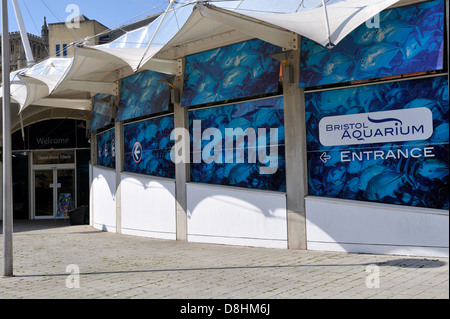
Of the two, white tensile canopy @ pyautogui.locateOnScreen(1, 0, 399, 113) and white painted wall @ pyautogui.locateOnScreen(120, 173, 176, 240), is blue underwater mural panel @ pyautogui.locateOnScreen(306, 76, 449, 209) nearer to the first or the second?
white tensile canopy @ pyautogui.locateOnScreen(1, 0, 399, 113)

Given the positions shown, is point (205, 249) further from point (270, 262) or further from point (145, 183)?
point (145, 183)

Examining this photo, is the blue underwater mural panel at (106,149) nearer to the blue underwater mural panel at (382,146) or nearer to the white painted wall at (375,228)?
the blue underwater mural panel at (382,146)

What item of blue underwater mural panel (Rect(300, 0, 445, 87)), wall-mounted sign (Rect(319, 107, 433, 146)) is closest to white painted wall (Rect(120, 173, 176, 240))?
wall-mounted sign (Rect(319, 107, 433, 146))

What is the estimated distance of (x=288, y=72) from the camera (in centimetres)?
1090

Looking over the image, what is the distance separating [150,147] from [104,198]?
378 cm

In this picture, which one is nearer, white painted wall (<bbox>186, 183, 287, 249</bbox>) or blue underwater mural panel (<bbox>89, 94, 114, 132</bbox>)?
white painted wall (<bbox>186, 183, 287, 249</bbox>)

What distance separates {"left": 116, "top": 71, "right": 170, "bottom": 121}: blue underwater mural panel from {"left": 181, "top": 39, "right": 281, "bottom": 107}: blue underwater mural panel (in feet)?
3.41

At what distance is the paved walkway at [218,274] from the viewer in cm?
672

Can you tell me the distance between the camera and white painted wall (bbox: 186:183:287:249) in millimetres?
11281

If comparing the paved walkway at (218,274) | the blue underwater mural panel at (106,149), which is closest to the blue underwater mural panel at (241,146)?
the paved walkway at (218,274)

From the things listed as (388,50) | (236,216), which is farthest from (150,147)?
(388,50)
